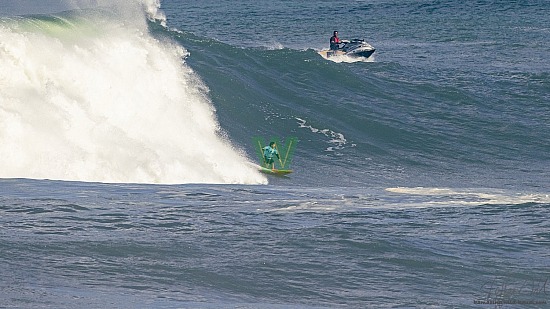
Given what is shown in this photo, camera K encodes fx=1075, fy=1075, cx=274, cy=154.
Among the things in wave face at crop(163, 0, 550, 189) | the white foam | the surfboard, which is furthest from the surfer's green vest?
the white foam

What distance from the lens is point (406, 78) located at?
32.8m

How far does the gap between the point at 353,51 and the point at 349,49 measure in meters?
0.46

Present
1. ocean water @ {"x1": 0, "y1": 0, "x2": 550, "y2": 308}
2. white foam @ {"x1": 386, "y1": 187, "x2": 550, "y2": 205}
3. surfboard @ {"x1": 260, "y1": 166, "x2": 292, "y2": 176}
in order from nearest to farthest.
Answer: ocean water @ {"x1": 0, "y1": 0, "x2": 550, "y2": 308}, white foam @ {"x1": 386, "y1": 187, "x2": 550, "y2": 205}, surfboard @ {"x1": 260, "y1": 166, "x2": 292, "y2": 176}

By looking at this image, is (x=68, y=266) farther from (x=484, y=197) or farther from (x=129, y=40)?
(x=129, y=40)

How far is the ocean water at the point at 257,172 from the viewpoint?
10.5 m

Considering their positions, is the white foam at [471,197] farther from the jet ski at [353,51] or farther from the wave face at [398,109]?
the jet ski at [353,51]

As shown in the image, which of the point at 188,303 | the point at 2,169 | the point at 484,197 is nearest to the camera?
the point at 188,303

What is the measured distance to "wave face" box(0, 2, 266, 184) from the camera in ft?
62.7

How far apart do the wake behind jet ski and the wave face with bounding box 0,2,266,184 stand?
948 cm

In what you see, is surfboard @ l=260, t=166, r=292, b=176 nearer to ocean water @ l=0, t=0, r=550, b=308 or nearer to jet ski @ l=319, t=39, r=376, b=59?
ocean water @ l=0, t=0, r=550, b=308

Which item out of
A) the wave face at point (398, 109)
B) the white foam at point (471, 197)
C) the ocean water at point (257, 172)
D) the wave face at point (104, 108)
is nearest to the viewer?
the ocean water at point (257, 172)

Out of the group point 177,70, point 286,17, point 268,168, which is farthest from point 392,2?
point 268,168

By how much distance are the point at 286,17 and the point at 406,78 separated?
92.8 ft

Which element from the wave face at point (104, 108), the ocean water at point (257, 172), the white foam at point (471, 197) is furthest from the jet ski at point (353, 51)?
the white foam at point (471, 197)
